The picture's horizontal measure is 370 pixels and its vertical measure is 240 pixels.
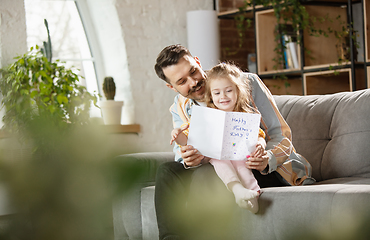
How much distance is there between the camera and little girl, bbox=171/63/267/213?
136 cm

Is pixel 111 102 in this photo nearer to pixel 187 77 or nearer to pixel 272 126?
pixel 187 77

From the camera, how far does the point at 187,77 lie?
161cm

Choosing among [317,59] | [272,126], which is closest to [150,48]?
[317,59]

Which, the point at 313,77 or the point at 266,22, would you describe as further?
the point at 266,22

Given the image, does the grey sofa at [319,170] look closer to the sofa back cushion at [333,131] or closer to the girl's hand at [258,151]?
the sofa back cushion at [333,131]

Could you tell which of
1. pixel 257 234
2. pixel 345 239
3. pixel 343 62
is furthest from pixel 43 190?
pixel 343 62

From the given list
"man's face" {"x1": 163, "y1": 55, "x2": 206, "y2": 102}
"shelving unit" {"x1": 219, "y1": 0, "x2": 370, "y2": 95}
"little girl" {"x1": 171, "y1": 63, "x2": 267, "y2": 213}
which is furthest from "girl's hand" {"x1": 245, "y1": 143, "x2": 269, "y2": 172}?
"shelving unit" {"x1": 219, "y1": 0, "x2": 370, "y2": 95}

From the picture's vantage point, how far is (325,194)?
1.12 metres

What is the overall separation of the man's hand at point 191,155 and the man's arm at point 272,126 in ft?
0.76

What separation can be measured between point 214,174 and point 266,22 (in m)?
2.42

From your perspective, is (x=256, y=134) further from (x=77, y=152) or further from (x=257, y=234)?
(x=77, y=152)

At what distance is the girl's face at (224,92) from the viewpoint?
1.48m

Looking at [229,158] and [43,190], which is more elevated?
[43,190]

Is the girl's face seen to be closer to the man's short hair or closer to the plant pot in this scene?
the man's short hair
